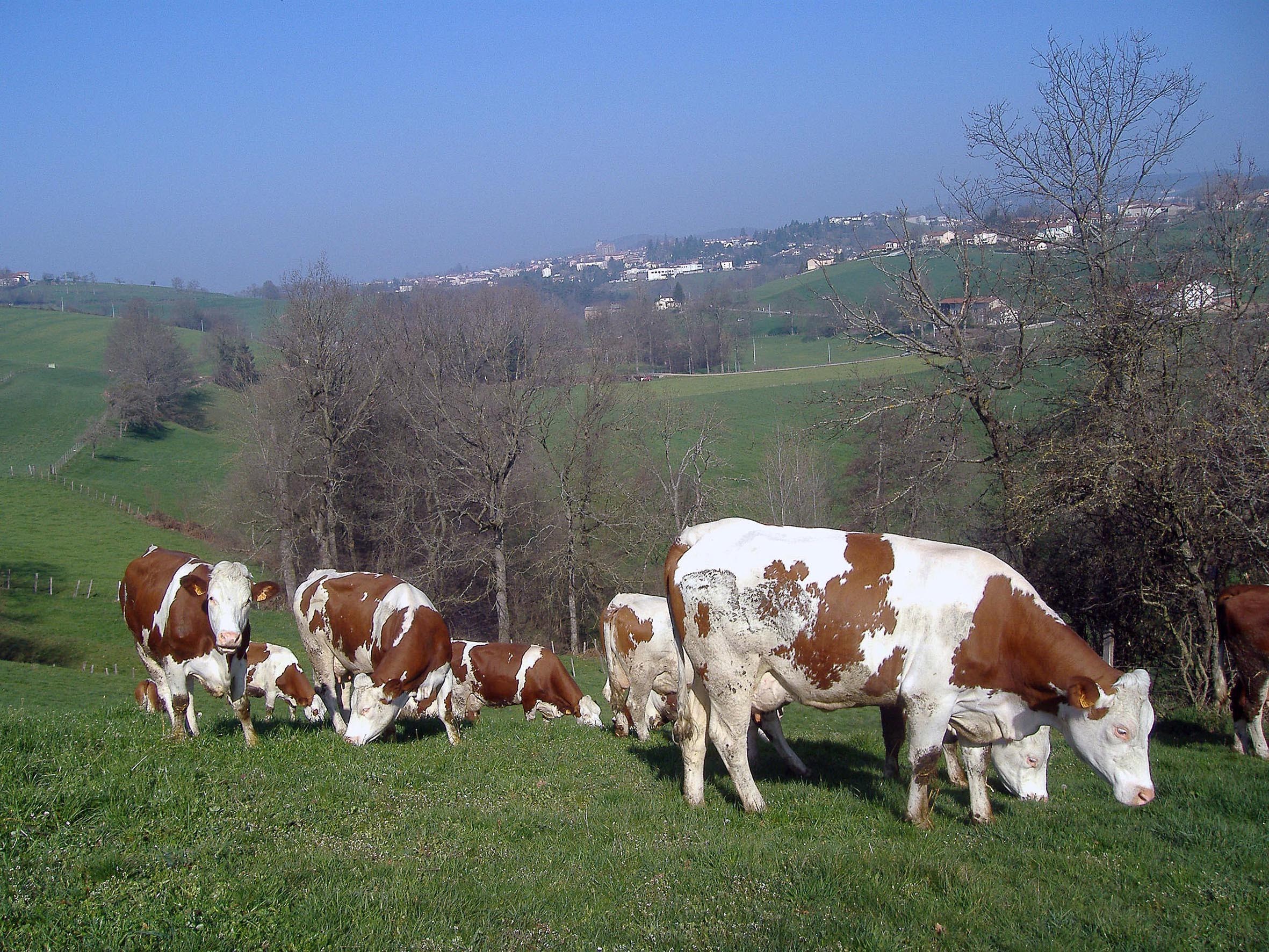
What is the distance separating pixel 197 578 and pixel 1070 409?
1616 centimetres

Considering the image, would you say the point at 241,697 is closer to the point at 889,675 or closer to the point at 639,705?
the point at 639,705

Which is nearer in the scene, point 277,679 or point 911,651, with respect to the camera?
point 911,651

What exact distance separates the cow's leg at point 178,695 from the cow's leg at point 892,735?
759 centimetres

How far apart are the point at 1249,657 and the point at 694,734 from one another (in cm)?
792

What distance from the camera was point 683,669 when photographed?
8.82 meters

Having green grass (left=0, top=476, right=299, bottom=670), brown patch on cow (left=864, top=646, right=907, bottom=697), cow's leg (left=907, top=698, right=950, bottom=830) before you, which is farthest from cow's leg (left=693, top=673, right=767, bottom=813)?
green grass (left=0, top=476, right=299, bottom=670)

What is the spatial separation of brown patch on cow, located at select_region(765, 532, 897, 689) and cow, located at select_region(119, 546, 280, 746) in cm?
585

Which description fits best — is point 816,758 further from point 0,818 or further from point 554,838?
point 0,818

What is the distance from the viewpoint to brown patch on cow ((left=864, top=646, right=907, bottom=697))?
25.0 feet

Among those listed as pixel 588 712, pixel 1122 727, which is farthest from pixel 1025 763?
pixel 588 712

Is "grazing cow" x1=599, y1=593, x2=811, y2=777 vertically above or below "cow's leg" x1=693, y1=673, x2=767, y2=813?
below

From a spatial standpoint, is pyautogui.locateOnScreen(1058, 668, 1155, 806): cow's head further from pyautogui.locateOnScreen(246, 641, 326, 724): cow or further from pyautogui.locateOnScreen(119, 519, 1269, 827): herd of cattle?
pyautogui.locateOnScreen(246, 641, 326, 724): cow

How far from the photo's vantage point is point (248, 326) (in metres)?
108

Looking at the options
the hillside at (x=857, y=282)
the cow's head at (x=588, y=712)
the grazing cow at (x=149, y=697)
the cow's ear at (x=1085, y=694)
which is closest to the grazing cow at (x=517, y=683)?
the cow's head at (x=588, y=712)
